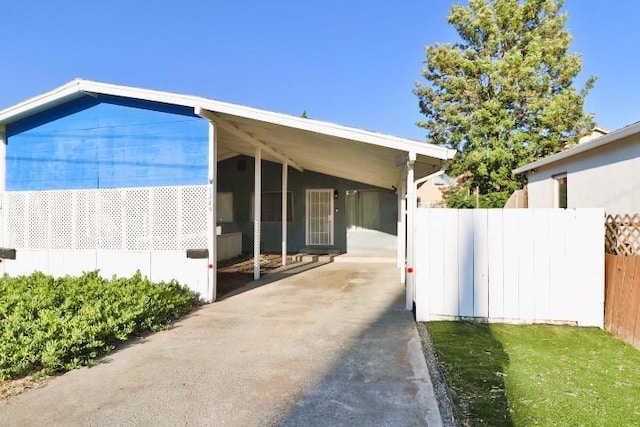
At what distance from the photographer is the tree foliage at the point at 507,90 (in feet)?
53.6

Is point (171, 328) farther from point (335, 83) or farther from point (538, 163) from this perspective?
point (335, 83)

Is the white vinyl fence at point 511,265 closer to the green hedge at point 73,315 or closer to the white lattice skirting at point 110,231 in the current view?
the green hedge at point 73,315

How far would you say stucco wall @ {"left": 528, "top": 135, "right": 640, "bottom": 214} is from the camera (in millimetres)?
5691

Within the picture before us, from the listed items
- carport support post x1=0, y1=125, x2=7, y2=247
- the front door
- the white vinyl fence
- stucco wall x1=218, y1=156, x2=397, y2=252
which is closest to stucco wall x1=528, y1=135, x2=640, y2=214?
the white vinyl fence

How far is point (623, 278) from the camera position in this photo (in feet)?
15.6

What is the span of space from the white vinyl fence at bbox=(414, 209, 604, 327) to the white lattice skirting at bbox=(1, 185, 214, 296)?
398 cm

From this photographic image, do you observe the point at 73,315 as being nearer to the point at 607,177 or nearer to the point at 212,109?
the point at 212,109

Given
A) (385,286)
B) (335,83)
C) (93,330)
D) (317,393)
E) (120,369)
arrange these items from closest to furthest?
(317,393) → (120,369) → (93,330) → (385,286) → (335,83)

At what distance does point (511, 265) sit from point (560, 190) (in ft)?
16.9

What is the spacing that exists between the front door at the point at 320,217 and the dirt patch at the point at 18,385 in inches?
436

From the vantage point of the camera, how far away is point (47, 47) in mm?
11266

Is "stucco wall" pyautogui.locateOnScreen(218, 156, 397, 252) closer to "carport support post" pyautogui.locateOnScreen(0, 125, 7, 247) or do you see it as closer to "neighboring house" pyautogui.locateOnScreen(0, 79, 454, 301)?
→ "neighboring house" pyautogui.locateOnScreen(0, 79, 454, 301)

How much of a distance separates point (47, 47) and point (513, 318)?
13.6 metres

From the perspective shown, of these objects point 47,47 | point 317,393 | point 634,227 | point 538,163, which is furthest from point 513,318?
point 47,47
